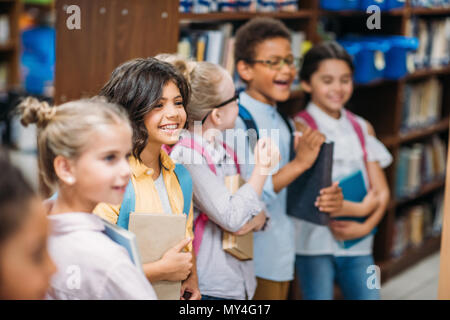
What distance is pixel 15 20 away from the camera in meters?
5.56

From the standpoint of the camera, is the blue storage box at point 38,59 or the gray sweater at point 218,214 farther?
the blue storage box at point 38,59

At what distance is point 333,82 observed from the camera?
2646 mm

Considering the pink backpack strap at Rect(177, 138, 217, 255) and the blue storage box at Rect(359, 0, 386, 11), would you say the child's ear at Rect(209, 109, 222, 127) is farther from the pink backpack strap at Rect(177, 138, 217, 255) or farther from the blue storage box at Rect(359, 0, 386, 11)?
the blue storage box at Rect(359, 0, 386, 11)

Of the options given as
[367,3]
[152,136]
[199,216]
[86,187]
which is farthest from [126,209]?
[367,3]

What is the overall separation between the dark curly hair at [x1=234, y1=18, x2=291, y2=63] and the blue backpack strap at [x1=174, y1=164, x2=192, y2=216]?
81cm

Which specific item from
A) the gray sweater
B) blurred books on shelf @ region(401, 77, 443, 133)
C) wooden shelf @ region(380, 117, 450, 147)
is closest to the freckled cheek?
the gray sweater

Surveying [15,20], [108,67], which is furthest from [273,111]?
[15,20]

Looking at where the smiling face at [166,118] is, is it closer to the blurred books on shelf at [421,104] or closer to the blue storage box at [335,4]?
the blue storage box at [335,4]

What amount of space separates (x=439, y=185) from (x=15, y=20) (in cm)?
367

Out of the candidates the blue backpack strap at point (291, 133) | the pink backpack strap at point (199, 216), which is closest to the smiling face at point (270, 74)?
the blue backpack strap at point (291, 133)

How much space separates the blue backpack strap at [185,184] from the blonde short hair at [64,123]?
0.47 meters

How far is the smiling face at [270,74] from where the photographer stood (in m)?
2.39

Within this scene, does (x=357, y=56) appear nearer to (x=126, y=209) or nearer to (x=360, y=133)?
(x=360, y=133)

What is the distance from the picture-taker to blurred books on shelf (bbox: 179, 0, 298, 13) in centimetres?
252
